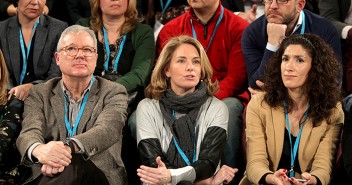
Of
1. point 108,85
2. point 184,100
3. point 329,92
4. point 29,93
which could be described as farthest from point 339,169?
point 29,93

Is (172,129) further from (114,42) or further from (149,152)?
(114,42)

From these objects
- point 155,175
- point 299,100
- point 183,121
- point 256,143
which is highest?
point 299,100

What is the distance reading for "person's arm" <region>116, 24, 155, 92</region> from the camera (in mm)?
4840

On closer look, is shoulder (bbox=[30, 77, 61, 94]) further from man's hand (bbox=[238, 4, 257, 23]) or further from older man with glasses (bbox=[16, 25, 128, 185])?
man's hand (bbox=[238, 4, 257, 23])

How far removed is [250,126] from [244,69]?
3.03 feet

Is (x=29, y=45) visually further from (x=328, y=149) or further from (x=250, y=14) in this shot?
(x=328, y=149)

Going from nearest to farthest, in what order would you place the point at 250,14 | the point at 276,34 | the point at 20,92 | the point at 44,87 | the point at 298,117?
the point at 298,117 → the point at 44,87 → the point at 20,92 → the point at 276,34 → the point at 250,14

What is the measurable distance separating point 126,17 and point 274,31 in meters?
1.19

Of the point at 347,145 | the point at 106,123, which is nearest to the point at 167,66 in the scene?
the point at 106,123

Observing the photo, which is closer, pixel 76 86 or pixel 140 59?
pixel 76 86

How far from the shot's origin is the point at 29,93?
13.8 feet

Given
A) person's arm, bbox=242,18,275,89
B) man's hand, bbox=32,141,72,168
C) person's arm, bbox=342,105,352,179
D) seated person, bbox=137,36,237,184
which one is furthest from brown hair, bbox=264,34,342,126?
man's hand, bbox=32,141,72,168

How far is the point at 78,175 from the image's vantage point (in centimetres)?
368

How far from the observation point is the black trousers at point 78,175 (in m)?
3.65
